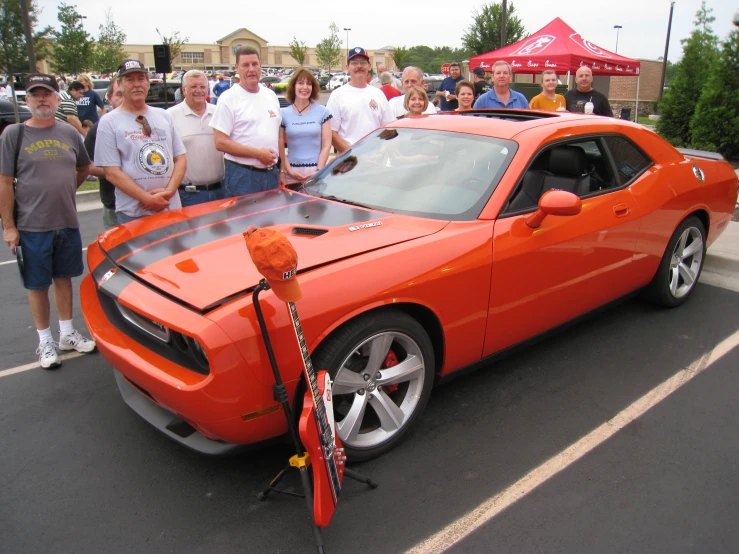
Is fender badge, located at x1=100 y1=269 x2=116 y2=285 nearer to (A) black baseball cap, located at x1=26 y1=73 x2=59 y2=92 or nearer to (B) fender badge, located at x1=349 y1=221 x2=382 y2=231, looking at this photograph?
(B) fender badge, located at x1=349 y1=221 x2=382 y2=231

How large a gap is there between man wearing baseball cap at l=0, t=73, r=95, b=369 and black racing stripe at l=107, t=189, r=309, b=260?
1.03m

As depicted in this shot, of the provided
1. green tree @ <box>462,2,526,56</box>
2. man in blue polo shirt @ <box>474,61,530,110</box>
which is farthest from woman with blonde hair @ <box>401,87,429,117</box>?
green tree @ <box>462,2,526,56</box>

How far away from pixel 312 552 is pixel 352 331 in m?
0.90

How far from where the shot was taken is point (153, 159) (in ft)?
13.7

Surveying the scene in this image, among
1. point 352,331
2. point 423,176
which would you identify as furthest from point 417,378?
point 423,176

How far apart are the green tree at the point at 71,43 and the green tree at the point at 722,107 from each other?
95.1ft

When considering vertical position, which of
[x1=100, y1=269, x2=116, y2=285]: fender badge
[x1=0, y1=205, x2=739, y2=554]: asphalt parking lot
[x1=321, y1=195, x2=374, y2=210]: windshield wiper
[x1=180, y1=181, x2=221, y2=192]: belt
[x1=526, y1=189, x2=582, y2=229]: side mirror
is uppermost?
[x1=526, y1=189, x2=582, y2=229]: side mirror

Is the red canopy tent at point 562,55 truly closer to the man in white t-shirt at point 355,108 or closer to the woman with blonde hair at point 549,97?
the woman with blonde hair at point 549,97

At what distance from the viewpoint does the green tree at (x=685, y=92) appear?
12.9 meters

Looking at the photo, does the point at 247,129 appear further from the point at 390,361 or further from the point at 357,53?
the point at 390,361

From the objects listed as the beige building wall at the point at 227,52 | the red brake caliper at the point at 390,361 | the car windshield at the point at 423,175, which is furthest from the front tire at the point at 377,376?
the beige building wall at the point at 227,52

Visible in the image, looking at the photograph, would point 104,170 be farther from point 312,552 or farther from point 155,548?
point 312,552

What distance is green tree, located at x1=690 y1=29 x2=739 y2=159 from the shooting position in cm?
1112

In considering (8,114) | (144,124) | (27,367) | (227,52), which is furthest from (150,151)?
(227,52)
